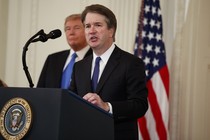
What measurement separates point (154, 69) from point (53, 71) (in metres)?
1.18

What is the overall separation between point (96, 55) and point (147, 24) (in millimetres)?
1705

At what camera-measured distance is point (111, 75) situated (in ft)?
7.83

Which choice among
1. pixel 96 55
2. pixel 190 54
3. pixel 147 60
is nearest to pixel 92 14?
pixel 96 55

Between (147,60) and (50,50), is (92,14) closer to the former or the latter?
(147,60)

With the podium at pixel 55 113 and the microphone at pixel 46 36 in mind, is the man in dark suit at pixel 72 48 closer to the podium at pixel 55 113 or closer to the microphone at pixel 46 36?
the microphone at pixel 46 36

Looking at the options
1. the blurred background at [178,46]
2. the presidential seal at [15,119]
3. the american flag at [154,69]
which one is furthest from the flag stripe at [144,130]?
the presidential seal at [15,119]

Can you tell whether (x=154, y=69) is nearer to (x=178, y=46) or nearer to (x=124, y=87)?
(x=178, y=46)

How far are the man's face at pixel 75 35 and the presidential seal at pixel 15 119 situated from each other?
2.10 meters

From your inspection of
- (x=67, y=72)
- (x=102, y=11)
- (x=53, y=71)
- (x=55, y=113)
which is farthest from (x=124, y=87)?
(x=53, y=71)

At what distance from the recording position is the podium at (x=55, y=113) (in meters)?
1.35

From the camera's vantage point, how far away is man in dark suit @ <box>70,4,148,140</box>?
2324mm

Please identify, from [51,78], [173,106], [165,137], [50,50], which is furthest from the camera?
[50,50]

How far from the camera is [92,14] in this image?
248cm

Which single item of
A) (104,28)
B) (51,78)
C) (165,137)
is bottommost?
(165,137)
